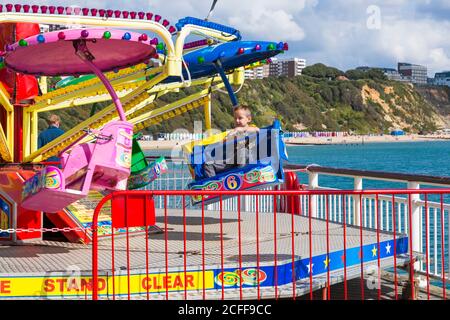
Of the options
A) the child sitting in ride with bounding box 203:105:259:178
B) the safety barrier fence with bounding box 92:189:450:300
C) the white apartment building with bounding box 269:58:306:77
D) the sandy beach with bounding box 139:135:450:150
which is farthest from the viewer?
the white apartment building with bounding box 269:58:306:77

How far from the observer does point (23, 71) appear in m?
7.97

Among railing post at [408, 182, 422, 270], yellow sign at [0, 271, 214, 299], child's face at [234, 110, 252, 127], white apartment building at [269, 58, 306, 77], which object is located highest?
white apartment building at [269, 58, 306, 77]

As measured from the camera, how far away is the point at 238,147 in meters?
8.05

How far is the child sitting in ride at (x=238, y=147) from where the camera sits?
7949mm

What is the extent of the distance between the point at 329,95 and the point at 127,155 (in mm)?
158037

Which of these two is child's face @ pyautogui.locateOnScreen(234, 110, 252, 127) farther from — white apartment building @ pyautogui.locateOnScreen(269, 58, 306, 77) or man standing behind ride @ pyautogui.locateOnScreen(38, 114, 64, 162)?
white apartment building @ pyautogui.locateOnScreen(269, 58, 306, 77)

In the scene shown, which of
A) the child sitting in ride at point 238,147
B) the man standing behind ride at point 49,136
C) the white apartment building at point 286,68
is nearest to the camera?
the child sitting in ride at point 238,147

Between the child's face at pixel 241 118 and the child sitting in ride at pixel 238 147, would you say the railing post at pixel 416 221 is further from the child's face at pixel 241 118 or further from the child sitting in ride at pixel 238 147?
the child's face at pixel 241 118

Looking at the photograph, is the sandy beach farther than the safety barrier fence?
Yes

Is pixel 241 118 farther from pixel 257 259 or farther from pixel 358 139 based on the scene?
pixel 358 139

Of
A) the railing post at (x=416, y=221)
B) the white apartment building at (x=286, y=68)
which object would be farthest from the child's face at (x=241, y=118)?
the white apartment building at (x=286, y=68)

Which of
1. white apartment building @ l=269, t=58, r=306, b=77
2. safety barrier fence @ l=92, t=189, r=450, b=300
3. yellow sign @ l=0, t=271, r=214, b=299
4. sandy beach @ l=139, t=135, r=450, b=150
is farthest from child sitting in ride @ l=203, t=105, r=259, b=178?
white apartment building @ l=269, t=58, r=306, b=77

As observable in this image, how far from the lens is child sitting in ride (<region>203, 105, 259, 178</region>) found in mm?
7949
